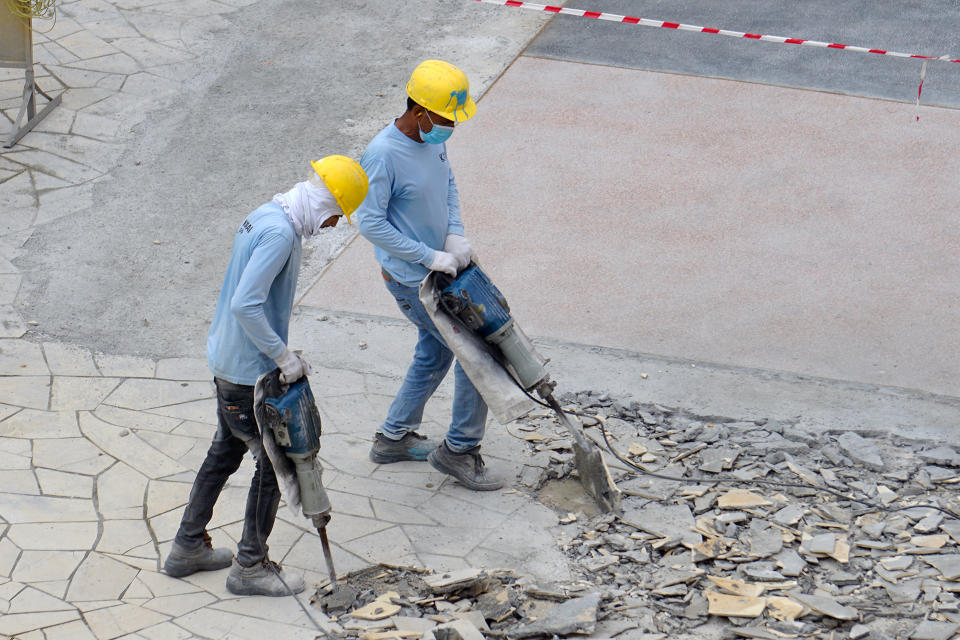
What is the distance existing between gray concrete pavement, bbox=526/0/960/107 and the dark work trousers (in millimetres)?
6791

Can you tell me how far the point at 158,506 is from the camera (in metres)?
5.34

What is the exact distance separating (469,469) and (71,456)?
197 centimetres

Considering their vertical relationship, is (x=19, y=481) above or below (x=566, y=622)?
below

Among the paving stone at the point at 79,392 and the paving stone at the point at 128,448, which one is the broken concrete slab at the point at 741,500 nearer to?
the paving stone at the point at 128,448

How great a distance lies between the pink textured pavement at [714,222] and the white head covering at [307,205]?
111 inches

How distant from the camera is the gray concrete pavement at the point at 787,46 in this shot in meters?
10.3

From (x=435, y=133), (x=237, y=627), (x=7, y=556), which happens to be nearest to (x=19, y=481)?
(x=7, y=556)

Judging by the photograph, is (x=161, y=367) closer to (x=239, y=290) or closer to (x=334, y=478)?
(x=334, y=478)

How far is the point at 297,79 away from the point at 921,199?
5272 mm

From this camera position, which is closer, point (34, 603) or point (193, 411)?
point (34, 603)

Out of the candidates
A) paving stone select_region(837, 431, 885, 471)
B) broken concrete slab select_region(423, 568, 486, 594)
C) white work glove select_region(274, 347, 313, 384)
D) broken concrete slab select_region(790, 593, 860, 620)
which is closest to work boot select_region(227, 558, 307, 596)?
broken concrete slab select_region(423, 568, 486, 594)

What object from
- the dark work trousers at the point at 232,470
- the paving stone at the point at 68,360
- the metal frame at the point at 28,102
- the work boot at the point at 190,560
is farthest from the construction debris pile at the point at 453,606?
the metal frame at the point at 28,102

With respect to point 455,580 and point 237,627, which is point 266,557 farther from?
point 455,580

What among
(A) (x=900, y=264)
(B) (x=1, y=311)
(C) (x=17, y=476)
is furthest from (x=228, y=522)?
(A) (x=900, y=264)
